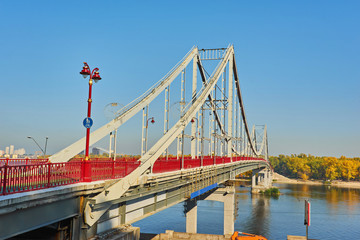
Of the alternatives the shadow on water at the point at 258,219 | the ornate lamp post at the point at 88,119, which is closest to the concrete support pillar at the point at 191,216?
the shadow on water at the point at 258,219

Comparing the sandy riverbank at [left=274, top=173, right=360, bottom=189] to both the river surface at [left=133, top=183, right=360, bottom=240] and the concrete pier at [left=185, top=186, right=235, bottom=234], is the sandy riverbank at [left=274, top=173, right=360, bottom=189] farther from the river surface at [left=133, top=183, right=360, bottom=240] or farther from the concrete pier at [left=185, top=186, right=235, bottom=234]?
the concrete pier at [left=185, top=186, right=235, bottom=234]

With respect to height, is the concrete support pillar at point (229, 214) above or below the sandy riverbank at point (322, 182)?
above

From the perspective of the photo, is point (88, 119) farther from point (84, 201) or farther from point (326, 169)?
point (326, 169)

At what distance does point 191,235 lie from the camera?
33938 millimetres

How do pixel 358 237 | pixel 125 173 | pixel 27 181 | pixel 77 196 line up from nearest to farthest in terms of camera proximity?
pixel 27 181 < pixel 77 196 < pixel 125 173 < pixel 358 237

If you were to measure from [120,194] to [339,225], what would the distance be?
46933mm

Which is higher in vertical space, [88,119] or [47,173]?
[88,119]

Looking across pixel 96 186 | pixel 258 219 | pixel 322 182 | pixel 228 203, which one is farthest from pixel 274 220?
pixel 322 182

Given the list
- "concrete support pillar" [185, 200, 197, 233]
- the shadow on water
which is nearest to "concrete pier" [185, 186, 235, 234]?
"concrete support pillar" [185, 200, 197, 233]

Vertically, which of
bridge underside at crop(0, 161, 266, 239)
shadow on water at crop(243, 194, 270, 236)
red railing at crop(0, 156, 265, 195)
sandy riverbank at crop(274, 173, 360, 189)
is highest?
red railing at crop(0, 156, 265, 195)

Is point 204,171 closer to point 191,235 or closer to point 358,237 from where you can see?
point 191,235

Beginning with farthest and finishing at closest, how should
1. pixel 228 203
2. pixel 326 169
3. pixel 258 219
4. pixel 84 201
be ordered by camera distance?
1. pixel 326 169
2. pixel 258 219
3. pixel 228 203
4. pixel 84 201

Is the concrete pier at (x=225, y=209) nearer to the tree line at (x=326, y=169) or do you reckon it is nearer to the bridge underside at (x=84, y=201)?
the bridge underside at (x=84, y=201)

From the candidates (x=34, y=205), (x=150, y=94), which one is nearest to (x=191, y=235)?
(x=150, y=94)
